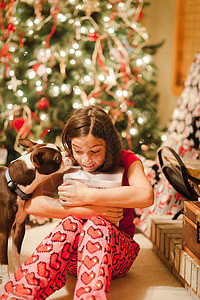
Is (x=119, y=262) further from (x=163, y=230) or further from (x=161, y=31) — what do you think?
(x=161, y=31)

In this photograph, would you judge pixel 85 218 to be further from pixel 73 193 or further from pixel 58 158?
pixel 58 158

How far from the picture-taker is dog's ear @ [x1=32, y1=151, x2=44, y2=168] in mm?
1197

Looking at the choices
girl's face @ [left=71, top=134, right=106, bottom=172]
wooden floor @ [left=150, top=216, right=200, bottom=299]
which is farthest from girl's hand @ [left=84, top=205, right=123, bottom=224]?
wooden floor @ [left=150, top=216, right=200, bottom=299]

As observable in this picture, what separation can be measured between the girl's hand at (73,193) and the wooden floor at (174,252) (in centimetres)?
48

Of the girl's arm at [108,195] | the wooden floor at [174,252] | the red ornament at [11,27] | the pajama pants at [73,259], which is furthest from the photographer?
the red ornament at [11,27]

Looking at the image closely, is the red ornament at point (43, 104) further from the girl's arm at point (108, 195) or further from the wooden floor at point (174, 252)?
the girl's arm at point (108, 195)

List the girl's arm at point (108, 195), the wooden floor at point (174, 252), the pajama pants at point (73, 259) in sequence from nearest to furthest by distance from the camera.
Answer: the pajama pants at point (73, 259) < the girl's arm at point (108, 195) < the wooden floor at point (174, 252)

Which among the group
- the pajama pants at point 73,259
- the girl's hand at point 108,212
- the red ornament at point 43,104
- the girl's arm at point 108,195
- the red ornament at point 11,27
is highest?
the red ornament at point 11,27

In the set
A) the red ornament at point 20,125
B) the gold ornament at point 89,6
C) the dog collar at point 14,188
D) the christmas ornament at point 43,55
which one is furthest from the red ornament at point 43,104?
the dog collar at point 14,188

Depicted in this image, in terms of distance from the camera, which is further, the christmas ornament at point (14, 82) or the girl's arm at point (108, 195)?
the christmas ornament at point (14, 82)

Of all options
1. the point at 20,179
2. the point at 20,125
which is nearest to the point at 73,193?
the point at 20,179

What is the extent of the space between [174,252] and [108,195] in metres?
0.47

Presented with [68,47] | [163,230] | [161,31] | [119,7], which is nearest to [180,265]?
[163,230]

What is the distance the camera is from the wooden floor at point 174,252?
4.20 feet
